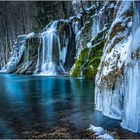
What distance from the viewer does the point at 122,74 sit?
10.5m

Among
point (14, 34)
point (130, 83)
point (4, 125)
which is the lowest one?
point (4, 125)

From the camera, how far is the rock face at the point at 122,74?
909 cm

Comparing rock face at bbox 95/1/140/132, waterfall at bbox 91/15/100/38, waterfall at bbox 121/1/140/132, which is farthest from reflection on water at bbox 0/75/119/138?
waterfall at bbox 91/15/100/38

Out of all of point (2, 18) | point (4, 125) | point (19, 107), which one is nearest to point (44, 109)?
point (19, 107)

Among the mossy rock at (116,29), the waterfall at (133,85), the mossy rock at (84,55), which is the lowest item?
the waterfall at (133,85)

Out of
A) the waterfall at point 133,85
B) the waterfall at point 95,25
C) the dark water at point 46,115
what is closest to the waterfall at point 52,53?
the waterfall at point 95,25

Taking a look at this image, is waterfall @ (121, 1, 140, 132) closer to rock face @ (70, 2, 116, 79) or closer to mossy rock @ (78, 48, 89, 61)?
rock face @ (70, 2, 116, 79)

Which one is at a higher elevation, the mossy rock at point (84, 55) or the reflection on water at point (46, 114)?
the mossy rock at point (84, 55)

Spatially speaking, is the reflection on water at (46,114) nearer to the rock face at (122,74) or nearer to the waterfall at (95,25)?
the rock face at (122,74)

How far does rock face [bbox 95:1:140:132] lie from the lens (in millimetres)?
9086

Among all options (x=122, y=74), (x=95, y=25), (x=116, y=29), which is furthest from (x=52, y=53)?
(x=122, y=74)

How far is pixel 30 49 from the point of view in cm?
4534

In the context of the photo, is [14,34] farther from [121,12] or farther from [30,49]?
[121,12]

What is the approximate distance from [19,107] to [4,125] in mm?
3341
